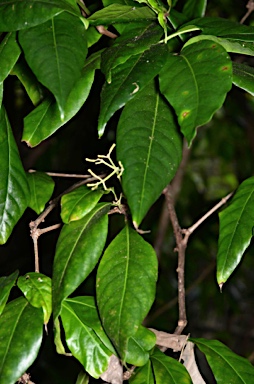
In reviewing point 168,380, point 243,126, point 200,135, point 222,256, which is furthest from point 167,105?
point 200,135

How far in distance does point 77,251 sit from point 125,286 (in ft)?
0.20

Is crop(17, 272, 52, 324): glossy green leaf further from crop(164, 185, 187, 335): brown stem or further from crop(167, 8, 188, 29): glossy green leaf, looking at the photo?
crop(167, 8, 188, 29): glossy green leaf

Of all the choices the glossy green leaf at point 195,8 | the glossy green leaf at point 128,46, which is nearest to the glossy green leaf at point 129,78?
the glossy green leaf at point 128,46

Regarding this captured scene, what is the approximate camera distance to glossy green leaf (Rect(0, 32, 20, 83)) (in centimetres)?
63

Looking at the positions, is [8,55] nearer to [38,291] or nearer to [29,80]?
[29,80]

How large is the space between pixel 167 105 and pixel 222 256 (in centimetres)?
18

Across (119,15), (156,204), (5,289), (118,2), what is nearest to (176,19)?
(118,2)

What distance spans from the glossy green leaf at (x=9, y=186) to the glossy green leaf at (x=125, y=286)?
108 mm

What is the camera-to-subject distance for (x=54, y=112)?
68 cm

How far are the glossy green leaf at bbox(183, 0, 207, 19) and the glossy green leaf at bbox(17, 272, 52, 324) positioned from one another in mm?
545

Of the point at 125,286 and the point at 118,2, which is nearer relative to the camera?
the point at 125,286

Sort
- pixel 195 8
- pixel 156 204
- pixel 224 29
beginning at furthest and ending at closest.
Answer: pixel 156 204, pixel 195 8, pixel 224 29

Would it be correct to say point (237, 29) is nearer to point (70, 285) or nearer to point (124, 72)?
point (124, 72)

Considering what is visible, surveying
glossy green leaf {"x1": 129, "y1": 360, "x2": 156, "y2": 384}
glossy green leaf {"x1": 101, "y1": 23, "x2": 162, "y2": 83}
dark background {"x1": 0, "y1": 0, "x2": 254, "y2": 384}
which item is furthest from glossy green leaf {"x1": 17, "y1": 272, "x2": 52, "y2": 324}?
dark background {"x1": 0, "y1": 0, "x2": 254, "y2": 384}
